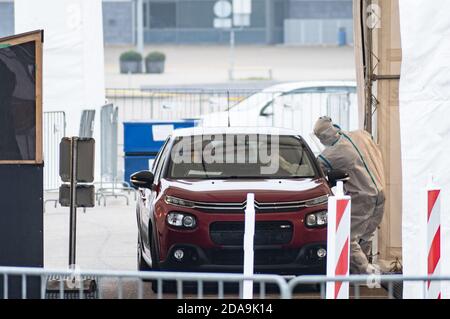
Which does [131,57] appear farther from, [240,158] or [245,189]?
[245,189]

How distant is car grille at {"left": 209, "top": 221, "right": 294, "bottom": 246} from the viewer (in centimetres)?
1130

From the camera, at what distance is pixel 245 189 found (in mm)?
11570

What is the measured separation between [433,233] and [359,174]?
9.67ft

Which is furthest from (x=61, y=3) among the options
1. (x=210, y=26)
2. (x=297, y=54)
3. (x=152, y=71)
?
(x=210, y=26)

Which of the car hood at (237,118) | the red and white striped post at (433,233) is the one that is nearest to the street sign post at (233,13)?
the car hood at (237,118)

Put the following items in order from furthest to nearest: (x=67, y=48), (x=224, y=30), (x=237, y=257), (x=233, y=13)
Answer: (x=224, y=30) < (x=233, y=13) < (x=67, y=48) < (x=237, y=257)

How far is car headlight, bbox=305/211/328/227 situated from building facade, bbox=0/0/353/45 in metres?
65.5

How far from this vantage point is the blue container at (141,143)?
20688 millimetres

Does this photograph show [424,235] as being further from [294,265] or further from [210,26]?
[210,26]

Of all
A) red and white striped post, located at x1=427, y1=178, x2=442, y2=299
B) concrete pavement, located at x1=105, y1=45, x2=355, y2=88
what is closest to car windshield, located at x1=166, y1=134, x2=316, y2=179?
red and white striped post, located at x1=427, y1=178, x2=442, y2=299

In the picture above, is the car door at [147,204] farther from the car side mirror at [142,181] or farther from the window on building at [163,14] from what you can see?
the window on building at [163,14]

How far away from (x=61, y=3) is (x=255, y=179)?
8848mm

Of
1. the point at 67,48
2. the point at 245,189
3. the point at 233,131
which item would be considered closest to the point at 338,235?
the point at 245,189

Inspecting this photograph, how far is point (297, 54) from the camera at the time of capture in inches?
2761
